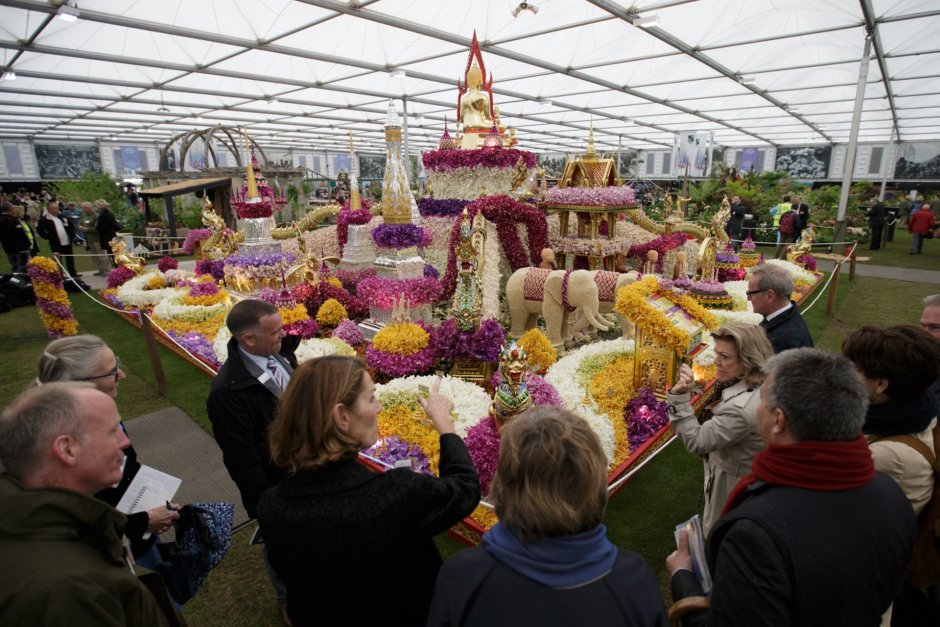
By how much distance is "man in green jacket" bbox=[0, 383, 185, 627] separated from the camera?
3.77ft

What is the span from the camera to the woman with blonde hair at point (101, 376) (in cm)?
218

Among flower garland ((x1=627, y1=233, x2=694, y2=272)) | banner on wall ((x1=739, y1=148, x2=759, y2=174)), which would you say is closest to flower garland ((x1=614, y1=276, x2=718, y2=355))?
flower garland ((x1=627, y1=233, x2=694, y2=272))

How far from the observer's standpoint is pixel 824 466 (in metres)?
1.39

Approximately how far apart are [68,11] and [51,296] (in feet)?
23.0

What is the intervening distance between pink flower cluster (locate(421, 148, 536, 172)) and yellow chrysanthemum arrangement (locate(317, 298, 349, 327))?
166 inches

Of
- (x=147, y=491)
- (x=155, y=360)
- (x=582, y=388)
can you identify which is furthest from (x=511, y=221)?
(x=147, y=491)

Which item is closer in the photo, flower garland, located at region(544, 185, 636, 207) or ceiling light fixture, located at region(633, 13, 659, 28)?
flower garland, located at region(544, 185, 636, 207)

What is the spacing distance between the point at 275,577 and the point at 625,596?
8.21ft

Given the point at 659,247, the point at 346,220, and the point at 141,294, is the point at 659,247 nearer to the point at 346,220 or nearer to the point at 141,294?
the point at 346,220

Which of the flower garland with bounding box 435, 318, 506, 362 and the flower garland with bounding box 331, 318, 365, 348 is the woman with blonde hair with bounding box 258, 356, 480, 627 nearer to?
the flower garland with bounding box 435, 318, 506, 362

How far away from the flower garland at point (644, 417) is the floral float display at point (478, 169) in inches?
251

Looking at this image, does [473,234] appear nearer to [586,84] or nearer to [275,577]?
[275,577]

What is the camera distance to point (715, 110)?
24141mm

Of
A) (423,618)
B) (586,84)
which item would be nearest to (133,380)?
(423,618)
